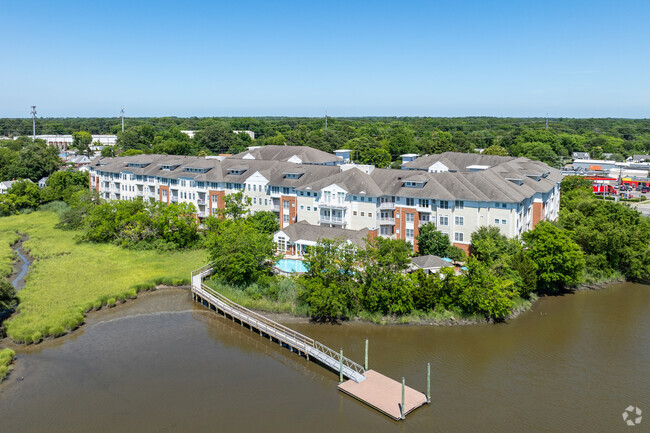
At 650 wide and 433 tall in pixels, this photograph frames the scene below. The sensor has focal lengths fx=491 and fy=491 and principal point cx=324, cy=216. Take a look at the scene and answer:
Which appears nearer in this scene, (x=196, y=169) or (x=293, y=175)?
(x=293, y=175)

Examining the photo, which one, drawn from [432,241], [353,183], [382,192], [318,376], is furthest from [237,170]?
[318,376]

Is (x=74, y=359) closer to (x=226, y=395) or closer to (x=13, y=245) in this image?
(x=226, y=395)

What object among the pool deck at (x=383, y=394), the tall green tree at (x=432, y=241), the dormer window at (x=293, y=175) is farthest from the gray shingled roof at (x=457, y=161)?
the pool deck at (x=383, y=394)

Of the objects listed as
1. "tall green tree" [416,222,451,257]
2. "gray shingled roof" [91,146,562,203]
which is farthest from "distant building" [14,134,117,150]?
"tall green tree" [416,222,451,257]

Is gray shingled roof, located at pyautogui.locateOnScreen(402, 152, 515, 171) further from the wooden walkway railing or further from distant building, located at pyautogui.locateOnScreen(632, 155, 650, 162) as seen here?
distant building, located at pyautogui.locateOnScreen(632, 155, 650, 162)

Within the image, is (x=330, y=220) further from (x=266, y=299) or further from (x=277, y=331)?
(x=277, y=331)

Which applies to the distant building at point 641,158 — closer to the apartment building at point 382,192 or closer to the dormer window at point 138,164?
the apartment building at point 382,192

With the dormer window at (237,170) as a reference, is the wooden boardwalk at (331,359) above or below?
below

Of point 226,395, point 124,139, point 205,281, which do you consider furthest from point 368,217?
point 124,139
